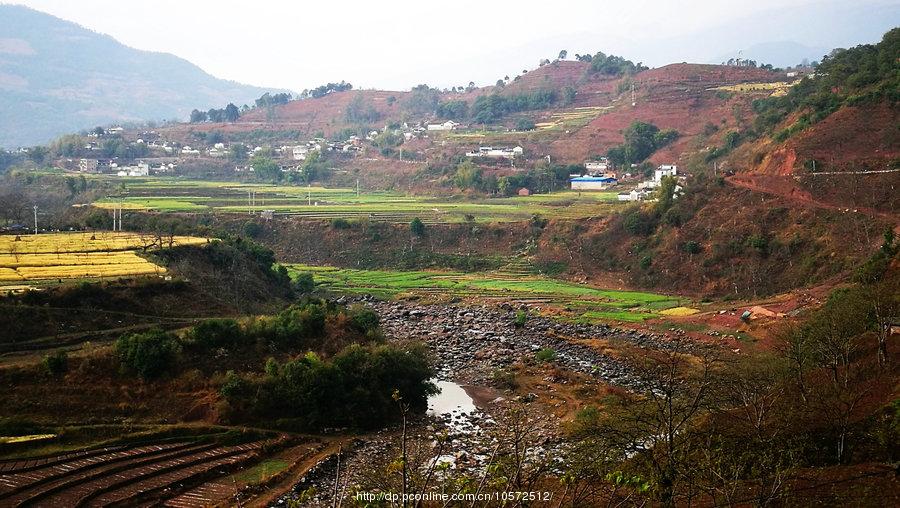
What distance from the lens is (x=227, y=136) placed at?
388ft

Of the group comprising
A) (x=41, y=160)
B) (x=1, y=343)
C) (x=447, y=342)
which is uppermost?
(x=41, y=160)

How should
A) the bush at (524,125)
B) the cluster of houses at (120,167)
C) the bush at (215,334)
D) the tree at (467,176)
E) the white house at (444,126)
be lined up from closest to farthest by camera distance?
the bush at (215,334) < the tree at (467,176) < the cluster of houses at (120,167) < the bush at (524,125) < the white house at (444,126)

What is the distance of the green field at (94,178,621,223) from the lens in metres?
66.2

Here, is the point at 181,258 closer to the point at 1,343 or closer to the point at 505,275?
the point at 1,343

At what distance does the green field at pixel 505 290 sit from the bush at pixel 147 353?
23.0 m

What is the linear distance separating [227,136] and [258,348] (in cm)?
9488

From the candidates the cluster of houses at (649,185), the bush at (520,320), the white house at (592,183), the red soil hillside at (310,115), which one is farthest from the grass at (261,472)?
the red soil hillside at (310,115)

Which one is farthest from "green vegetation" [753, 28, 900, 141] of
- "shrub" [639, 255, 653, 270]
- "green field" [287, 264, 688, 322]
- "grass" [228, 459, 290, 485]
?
"grass" [228, 459, 290, 485]

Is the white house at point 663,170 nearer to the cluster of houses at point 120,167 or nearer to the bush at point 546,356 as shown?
the bush at point 546,356

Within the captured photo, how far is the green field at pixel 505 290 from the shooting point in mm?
44656

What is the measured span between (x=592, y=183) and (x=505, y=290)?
31942 mm

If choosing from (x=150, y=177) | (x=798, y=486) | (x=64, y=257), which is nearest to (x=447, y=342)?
(x=64, y=257)

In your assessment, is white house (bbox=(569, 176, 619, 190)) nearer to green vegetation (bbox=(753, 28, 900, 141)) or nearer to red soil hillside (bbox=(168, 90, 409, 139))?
green vegetation (bbox=(753, 28, 900, 141))

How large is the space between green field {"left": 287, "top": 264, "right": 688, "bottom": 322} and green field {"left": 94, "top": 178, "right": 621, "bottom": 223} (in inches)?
358
